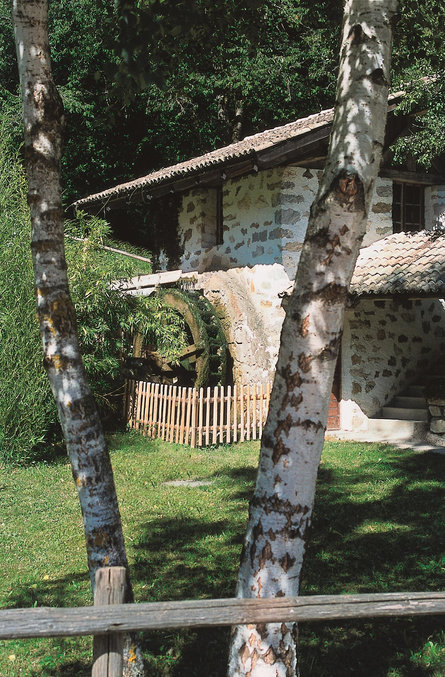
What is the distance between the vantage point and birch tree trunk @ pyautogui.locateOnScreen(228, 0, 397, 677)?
9.39 feet

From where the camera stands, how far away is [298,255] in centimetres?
1155

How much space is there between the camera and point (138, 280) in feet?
46.0

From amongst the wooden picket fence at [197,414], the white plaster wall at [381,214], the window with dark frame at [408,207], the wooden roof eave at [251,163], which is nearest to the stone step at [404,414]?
the wooden picket fence at [197,414]

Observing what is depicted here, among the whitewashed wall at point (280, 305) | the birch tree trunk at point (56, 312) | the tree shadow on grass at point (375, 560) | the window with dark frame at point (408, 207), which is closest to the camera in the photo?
the birch tree trunk at point (56, 312)

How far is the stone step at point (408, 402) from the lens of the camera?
1180cm

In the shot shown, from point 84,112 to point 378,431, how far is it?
1508 centimetres

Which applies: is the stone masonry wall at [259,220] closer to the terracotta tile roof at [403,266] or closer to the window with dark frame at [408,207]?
the window with dark frame at [408,207]

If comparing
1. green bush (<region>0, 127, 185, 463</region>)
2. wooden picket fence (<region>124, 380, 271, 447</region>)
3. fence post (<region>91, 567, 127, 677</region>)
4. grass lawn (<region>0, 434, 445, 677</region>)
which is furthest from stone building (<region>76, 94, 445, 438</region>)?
fence post (<region>91, 567, 127, 677</region>)

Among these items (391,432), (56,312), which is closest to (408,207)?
(391,432)

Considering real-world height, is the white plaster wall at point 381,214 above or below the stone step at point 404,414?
above

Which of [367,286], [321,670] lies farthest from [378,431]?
[321,670]

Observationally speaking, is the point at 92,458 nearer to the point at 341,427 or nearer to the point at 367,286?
the point at 367,286

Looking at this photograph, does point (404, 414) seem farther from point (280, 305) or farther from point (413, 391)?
point (280, 305)

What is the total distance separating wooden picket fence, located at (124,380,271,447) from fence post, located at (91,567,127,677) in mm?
7702
